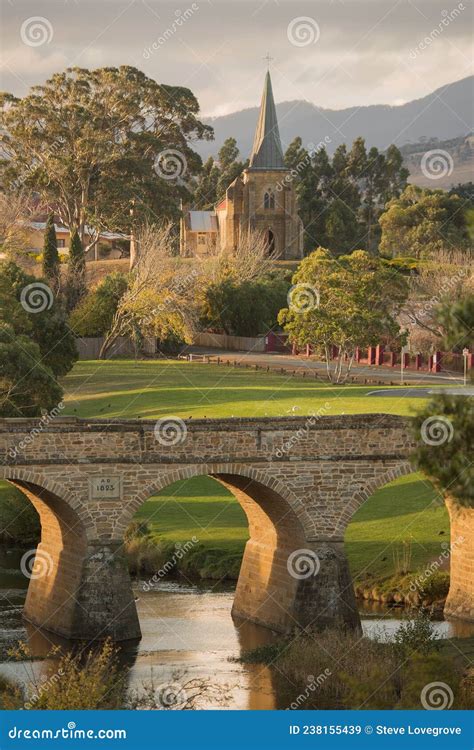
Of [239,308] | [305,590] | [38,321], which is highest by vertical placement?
[38,321]

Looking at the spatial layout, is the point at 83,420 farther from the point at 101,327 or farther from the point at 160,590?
the point at 101,327

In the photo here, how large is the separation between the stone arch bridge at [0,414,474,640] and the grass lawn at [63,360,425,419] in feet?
56.4

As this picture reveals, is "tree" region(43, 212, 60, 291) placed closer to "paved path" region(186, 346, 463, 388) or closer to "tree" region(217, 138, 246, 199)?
"paved path" region(186, 346, 463, 388)

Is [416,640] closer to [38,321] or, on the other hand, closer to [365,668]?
[365,668]

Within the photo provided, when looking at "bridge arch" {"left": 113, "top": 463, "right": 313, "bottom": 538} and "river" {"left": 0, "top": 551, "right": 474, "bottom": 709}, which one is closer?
"river" {"left": 0, "top": 551, "right": 474, "bottom": 709}

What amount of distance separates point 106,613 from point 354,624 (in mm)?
6589

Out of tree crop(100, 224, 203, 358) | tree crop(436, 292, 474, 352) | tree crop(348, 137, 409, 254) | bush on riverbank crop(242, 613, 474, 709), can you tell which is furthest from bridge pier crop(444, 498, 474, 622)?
tree crop(348, 137, 409, 254)

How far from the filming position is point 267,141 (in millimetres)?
122812

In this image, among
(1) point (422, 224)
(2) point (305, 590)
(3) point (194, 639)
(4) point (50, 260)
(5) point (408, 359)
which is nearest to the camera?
(3) point (194, 639)

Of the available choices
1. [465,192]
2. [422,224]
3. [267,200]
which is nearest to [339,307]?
[422,224]

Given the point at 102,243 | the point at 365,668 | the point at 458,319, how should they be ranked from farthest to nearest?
the point at 102,243, the point at 365,668, the point at 458,319

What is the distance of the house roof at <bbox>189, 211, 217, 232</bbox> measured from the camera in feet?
422

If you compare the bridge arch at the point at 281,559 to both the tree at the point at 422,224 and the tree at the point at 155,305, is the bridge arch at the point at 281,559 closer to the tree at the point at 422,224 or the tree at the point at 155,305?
the tree at the point at 155,305

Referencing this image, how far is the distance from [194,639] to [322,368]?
140ft
